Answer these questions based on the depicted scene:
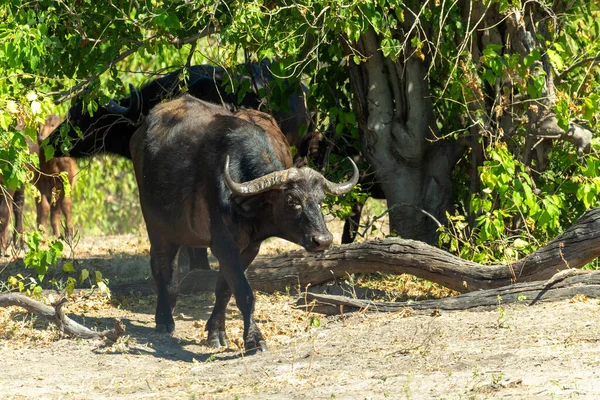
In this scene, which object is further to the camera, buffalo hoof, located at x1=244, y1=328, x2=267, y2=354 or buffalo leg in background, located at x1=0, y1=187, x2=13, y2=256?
buffalo leg in background, located at x1=0, y1=187, x2=13, y2=256

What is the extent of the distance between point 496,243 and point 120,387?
13.0ft

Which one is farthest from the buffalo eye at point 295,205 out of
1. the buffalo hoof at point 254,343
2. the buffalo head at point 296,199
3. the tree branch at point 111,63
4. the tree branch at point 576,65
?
the tree branch at point 576,65

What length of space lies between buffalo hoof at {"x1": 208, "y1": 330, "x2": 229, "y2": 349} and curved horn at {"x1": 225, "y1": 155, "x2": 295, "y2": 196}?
4.04 feet

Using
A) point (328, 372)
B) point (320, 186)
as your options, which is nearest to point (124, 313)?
point (320, 186)

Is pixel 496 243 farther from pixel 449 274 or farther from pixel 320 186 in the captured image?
pixel 320 186

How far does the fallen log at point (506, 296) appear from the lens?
748cm

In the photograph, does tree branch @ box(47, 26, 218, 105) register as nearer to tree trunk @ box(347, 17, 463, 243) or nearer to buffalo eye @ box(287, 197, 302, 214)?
tree trunk @ box(347, 17, 463, 243)

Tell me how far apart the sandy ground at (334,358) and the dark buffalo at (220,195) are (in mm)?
449

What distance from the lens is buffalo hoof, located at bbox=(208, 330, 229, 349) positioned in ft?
25.6

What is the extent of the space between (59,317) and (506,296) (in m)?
3.43

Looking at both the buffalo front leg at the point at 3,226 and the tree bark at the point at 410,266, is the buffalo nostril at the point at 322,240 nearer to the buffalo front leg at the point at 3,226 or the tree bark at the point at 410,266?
the tree bark at the point at 410,266

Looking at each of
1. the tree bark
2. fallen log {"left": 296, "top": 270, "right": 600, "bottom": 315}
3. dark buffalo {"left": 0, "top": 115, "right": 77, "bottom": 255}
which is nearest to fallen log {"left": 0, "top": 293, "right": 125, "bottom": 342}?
fallen log {"left": 296, "top": 270, "right": 600, "bottom": 315}

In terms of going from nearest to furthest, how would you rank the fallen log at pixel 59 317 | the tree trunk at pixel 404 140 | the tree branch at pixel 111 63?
the fallen log at pixel 59 317 < the tree branch at pixel 111 63 < the tree trunk at pixel 404 140

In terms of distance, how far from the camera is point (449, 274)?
8359 mm
